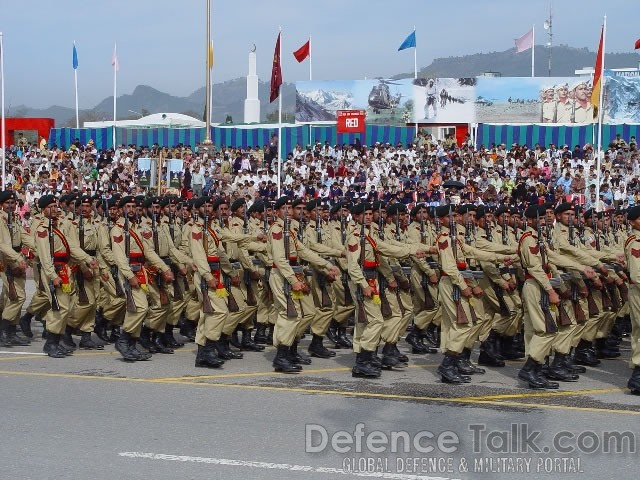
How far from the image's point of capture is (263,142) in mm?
34375

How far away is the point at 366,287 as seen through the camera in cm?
1135

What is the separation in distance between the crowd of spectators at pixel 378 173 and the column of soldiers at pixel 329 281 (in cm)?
910

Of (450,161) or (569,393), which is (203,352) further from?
(450,161)

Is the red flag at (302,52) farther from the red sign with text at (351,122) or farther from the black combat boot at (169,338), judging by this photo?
the black combat boot at (169,338)

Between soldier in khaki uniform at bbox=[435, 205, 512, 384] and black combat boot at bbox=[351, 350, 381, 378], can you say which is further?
black combat boot at bbox=[351, 350, 381, 378]

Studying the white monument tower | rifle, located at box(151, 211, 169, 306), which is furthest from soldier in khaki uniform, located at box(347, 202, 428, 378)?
the white monument tower

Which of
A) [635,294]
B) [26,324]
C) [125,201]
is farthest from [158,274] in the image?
[635,294]

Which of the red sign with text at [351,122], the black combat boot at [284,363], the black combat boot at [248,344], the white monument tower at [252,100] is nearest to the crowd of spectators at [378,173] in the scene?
the red sign with text at [351,122]

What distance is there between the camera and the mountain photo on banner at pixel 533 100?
33.1m

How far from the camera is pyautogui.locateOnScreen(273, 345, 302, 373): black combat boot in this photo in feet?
38.1

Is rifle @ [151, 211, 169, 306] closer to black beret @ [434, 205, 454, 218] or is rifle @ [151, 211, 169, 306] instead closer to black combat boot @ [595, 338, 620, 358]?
black beret @ [434, 205, 454, 218]

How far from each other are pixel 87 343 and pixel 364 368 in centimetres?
403

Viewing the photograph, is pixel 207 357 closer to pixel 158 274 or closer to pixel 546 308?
pixel 158 274

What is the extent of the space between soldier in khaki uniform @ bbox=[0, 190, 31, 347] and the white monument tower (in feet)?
123
